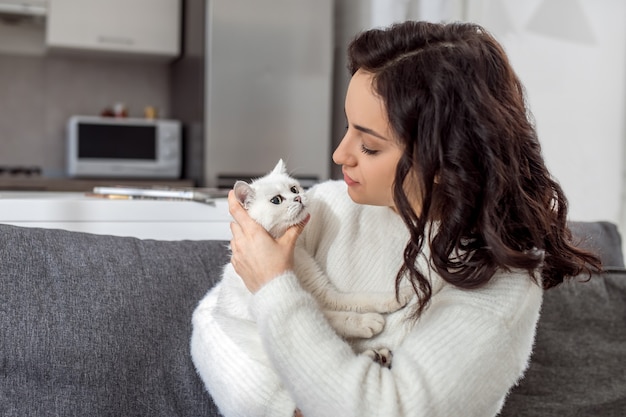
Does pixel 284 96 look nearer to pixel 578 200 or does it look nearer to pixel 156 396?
pixel 578 200

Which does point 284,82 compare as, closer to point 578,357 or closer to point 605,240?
point 605,240

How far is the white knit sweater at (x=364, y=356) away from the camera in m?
0.92

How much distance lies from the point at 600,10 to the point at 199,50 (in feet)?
6.29

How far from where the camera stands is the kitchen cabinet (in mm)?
3674

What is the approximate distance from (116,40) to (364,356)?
323 cm

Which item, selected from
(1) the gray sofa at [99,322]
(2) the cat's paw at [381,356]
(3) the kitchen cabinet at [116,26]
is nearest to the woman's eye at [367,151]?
(2) the cat's paw at [381,356]

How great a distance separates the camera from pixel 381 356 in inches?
40.5

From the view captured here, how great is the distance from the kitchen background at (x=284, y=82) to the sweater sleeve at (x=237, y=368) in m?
2.39

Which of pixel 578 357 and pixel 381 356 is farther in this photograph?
pixel 578 357

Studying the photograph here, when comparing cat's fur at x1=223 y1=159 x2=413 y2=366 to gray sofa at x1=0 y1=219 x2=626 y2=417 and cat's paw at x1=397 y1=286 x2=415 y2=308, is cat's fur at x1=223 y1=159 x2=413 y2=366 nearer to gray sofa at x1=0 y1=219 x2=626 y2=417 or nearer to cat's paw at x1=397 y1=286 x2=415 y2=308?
cat's paw at x1=397 y1=286 x2=415 y2=308

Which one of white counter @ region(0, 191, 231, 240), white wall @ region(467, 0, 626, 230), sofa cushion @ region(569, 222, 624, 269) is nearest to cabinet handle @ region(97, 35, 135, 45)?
white wall @ region(467, 0, 626, 230)

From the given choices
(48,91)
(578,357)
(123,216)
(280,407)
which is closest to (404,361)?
(280,407)

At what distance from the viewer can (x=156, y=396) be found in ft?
3.87

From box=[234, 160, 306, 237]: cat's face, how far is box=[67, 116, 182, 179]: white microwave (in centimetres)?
276
